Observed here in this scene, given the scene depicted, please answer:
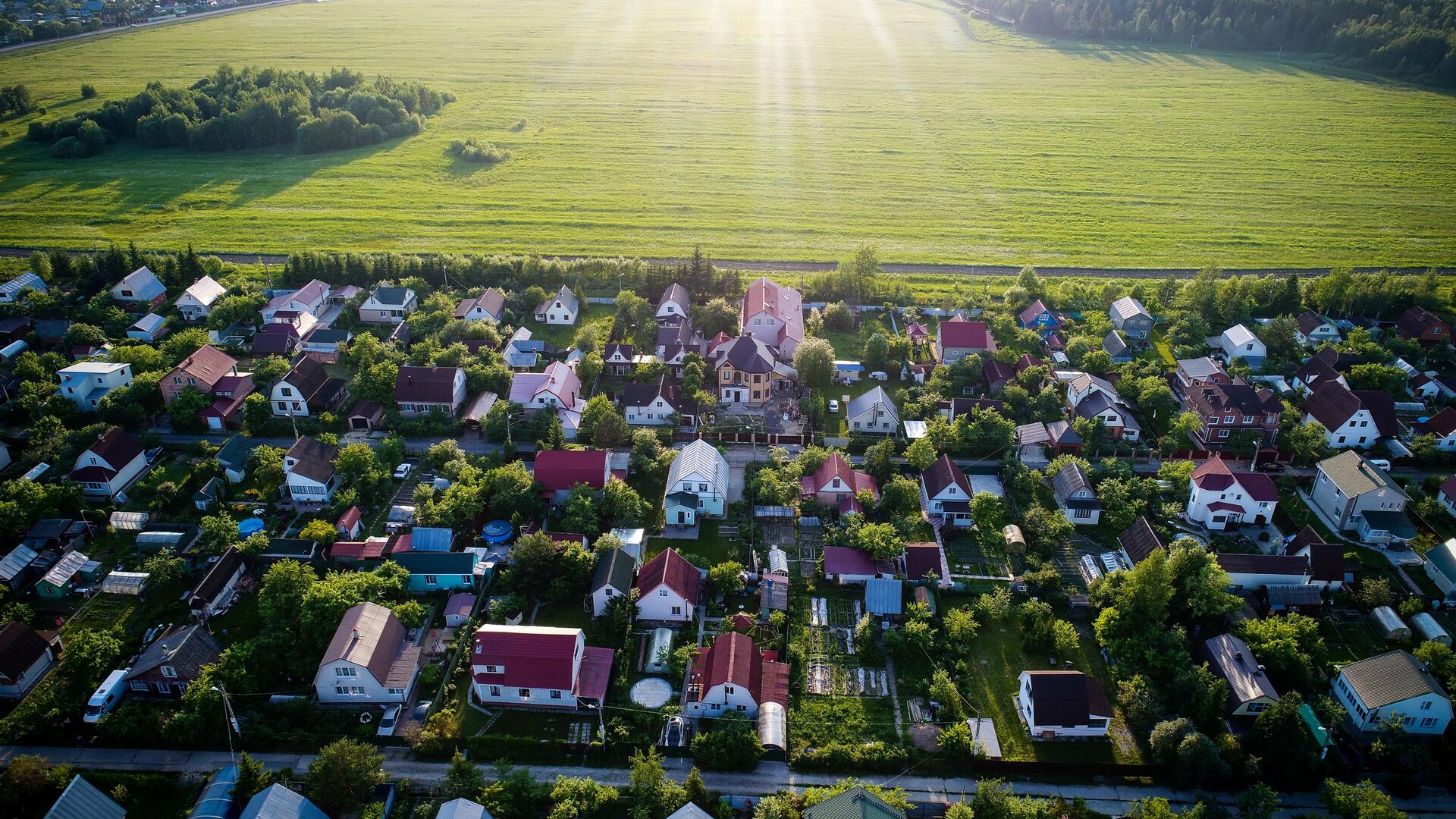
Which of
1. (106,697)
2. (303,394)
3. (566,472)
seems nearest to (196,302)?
(303,394)

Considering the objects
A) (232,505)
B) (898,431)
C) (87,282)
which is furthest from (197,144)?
(898,431)

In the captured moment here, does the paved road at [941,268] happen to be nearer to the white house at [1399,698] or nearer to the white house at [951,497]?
the white house at [951,497]

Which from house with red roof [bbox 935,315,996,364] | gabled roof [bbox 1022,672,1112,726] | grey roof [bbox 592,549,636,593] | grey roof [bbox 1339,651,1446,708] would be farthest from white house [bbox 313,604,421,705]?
house with red roof [bbox 935,315,996,364]

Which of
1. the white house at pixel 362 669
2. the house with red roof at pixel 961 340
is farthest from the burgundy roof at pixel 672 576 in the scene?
the house with red roof at pixel 961 340

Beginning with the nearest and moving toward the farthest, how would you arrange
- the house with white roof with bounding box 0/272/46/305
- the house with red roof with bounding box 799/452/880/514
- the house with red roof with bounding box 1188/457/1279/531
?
the house with red roof with bounding box 1188/457/1279/531 < the house with red roof with bounding box 799/452/880/514 < the house with white roof with bounding box 0/272/46/305

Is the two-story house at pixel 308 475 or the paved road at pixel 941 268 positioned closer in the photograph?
the two-story house at pixel 308 475

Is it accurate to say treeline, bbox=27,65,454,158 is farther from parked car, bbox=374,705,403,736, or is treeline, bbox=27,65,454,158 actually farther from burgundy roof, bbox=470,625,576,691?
parked car, bbox=374,705,403,736

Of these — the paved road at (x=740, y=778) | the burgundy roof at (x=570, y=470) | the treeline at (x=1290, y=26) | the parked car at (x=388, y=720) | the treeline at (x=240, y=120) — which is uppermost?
the treeline at (x=1290, y=26)

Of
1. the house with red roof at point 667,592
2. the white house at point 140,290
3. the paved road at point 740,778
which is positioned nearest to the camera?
the paved road at point 740,778
